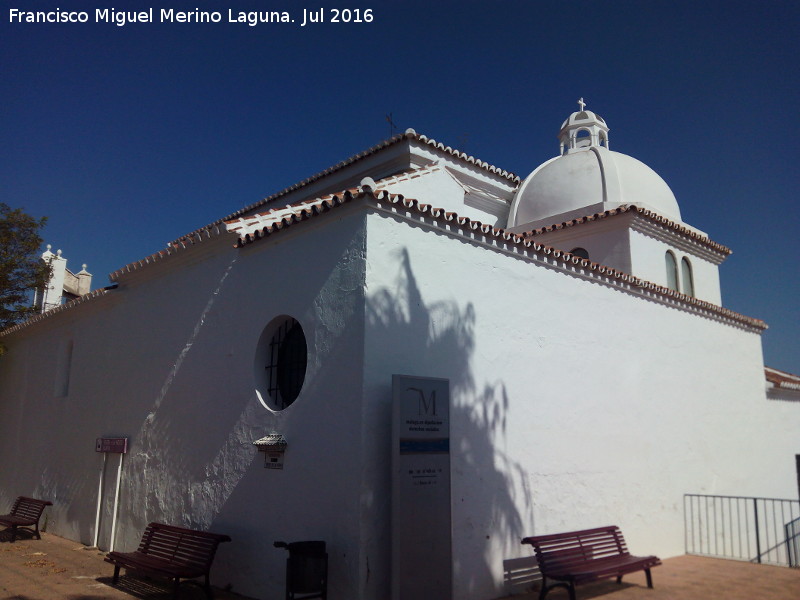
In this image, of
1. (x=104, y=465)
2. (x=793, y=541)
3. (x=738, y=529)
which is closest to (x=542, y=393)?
(x=738, y=529)

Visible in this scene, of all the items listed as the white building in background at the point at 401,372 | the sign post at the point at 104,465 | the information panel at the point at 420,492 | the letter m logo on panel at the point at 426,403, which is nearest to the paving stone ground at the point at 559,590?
the sign post at the point at 104,465

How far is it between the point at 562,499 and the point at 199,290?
5.96 meters

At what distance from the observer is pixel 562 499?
8.61 metres

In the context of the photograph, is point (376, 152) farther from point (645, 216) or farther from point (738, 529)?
point (738, 529)

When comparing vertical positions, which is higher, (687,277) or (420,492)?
(687,277)

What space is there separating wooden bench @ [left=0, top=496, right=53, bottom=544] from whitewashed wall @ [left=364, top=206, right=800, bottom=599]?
8.10 m

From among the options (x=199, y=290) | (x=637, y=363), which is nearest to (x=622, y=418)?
(x=637, y=363)

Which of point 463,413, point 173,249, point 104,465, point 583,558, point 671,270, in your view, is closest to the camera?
point 463,413

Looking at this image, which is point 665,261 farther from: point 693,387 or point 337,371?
point 337,371

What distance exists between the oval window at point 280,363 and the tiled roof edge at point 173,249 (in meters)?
1.70

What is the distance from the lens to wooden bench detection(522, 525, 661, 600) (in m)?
7.14

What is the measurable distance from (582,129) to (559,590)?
37.7 ft

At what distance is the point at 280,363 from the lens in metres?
8.09

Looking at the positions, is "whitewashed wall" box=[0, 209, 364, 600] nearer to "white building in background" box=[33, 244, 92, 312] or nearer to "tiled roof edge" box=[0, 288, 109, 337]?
"tiled roof edge" box=[0, 288, 109, 337]
